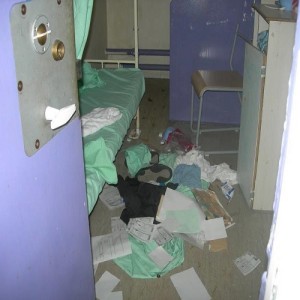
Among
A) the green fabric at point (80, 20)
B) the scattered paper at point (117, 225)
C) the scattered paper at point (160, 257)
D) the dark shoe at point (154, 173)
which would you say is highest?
the green fabric at point (80, 20)

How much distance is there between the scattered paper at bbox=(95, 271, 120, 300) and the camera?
5.37 ft

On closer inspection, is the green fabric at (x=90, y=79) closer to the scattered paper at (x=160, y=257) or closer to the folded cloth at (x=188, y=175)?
the folded cloth at (x=188, y=175)

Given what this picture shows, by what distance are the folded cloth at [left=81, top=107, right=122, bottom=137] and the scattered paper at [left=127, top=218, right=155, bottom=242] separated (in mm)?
577

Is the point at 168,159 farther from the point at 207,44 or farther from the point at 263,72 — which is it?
the point at 207,44

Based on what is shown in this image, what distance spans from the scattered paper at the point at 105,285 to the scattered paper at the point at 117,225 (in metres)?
0.31

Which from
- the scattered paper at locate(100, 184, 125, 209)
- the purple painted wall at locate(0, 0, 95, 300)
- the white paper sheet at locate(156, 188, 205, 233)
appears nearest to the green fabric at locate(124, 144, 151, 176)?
the scattered paper at locate(100, 184, 125, 209)

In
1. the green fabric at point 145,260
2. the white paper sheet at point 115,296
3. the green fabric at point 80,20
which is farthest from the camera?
the green fabric at point 145,260

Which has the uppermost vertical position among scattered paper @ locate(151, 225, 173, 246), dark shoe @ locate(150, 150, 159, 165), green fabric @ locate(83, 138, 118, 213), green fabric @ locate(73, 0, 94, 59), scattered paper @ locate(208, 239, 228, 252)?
green fabric @ locate(73, 0, 94, 59)

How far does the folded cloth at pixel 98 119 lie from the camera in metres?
1.84

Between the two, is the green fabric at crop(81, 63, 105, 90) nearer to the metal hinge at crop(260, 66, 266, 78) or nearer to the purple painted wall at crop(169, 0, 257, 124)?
the purple painted wall at crop(169, 0, 257, 124)

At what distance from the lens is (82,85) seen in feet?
8.32

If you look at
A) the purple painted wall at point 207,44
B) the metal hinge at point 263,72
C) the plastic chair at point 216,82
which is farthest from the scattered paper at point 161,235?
the purple painted wall at point 207,44

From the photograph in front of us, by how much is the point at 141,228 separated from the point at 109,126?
0.59m

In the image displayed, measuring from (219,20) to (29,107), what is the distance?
279 centimetres
